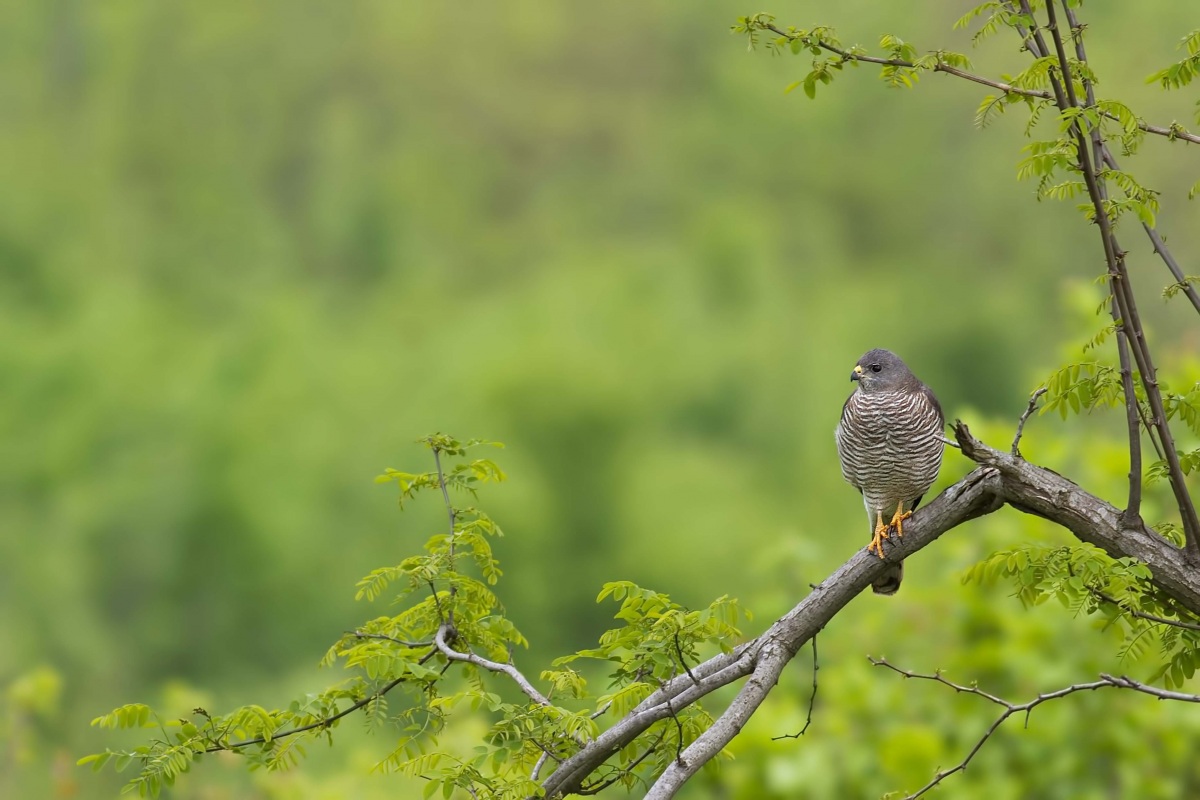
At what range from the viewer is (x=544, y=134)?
6.41 metres

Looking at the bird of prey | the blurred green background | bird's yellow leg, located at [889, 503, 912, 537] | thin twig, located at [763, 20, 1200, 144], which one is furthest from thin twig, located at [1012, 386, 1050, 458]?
the blurred green background

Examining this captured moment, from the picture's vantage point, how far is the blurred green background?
5.83 metres

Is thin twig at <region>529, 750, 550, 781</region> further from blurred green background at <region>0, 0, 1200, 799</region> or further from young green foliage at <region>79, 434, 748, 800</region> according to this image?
blurred green background at <region>0, 0, 1200, 799</region>

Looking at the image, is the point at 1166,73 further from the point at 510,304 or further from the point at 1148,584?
the point at 510,304

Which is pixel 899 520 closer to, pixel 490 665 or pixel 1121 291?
pixel 1121 291

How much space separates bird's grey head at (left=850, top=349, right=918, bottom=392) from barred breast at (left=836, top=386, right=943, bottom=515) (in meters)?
0.02

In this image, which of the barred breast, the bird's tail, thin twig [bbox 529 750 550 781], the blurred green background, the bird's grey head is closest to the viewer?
thin twig [bbox 529 750 550 781]

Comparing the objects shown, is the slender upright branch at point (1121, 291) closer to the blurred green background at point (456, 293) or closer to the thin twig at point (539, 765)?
the thin twig at point (539, 765)

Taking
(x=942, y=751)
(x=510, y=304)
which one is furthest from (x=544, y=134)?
(x=942, y=751)

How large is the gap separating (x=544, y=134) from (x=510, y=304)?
3.03 feet

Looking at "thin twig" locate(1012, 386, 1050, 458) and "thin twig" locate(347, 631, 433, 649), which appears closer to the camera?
"thin twig" locate(1012, 386, 1050, 458)

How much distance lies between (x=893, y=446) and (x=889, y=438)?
0.02m

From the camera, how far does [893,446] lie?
7.28ft

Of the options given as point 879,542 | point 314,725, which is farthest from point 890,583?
point 314,725
